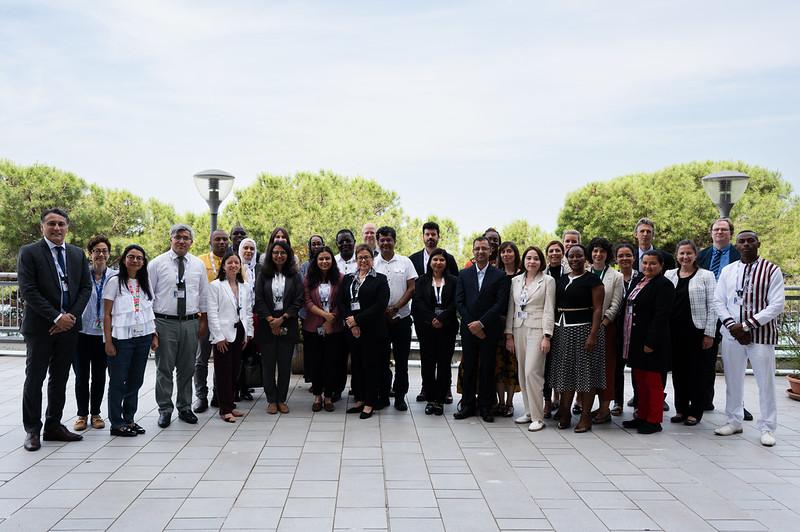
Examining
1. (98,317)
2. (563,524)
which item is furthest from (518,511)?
(98,317)

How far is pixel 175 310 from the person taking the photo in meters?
6.33

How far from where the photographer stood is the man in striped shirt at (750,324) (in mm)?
6043

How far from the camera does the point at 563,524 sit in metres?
3.96

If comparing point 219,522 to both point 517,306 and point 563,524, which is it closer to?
point 563,524

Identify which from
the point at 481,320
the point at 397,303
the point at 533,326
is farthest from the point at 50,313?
the point at 533,326

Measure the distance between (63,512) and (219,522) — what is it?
989 millimetres

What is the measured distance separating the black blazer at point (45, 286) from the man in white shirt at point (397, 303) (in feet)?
9.40

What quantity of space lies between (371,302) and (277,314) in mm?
978

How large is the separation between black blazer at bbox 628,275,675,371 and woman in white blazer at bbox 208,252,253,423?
3.78 meters

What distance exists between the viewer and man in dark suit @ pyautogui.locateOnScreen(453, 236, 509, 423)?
6629 mm

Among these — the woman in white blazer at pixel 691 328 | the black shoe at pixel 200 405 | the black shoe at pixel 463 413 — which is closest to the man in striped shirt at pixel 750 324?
the woman in white blazer at pixel 691 328

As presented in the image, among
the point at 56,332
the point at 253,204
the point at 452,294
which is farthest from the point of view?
the point at 253,204

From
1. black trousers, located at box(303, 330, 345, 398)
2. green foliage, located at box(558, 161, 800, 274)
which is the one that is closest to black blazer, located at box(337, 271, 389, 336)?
black trousers, located at box(303, 330, 345, 398)

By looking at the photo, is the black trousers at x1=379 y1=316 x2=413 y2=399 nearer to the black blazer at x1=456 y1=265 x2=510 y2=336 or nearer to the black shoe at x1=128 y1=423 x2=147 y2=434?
the black blazer at x1=456 y1=265 x2=510 y2=336
